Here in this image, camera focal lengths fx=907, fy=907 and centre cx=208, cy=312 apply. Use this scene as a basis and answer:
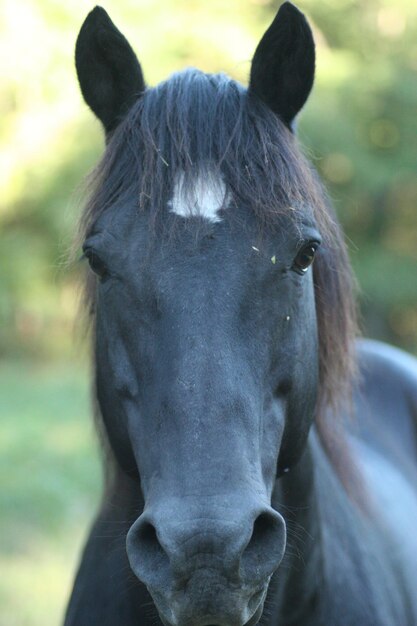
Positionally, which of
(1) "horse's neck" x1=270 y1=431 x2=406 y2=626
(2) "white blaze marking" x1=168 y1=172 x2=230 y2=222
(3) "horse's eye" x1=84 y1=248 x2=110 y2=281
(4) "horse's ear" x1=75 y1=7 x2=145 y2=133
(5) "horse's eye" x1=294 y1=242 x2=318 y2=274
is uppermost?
(4) "horse's ear" x1=75 y1=7 x2=145 y2=133

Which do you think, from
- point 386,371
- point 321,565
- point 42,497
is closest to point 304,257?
point 321,565

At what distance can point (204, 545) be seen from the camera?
5.63 feet

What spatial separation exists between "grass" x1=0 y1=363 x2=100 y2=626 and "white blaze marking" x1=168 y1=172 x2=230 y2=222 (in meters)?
1.42

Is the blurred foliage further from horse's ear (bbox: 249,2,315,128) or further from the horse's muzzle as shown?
the horse's muzzle

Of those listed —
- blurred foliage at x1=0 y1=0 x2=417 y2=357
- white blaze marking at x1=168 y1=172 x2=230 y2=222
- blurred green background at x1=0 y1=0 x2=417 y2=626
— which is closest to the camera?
white blaze marking at x1=168 y1=172 x2=230 y2=222

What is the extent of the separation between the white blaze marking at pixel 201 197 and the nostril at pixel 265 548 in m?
0.69

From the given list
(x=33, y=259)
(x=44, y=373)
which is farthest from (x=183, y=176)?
(x=44, y=373)

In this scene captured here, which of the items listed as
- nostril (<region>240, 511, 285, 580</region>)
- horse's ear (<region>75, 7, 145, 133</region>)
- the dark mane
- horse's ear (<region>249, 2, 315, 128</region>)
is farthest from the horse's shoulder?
nostril (<region>240, 511, 285, 580</region>)

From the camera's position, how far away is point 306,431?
2.30m

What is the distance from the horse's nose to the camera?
1710 millimetres

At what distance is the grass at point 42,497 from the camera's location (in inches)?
218

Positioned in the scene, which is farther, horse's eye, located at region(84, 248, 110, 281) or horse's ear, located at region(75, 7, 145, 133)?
horse's ear, located at region(75, 7, 145, 133)

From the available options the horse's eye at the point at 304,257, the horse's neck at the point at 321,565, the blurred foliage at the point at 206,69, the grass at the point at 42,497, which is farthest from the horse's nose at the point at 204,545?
the grass at the point at 42,497

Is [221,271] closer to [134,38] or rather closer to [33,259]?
[134,38]
